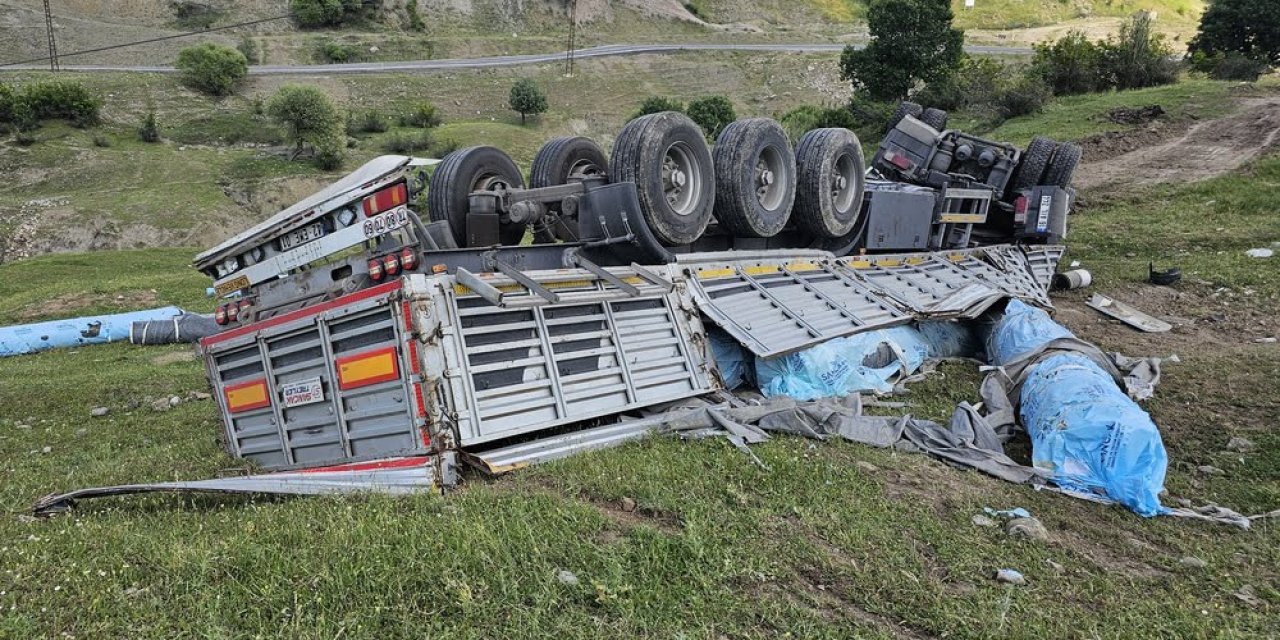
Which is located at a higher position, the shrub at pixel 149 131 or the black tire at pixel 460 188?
the shrub at pixel 149 131

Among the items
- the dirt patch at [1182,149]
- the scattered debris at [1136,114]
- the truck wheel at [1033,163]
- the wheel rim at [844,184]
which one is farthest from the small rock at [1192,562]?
the scattered debris at [1136,114]

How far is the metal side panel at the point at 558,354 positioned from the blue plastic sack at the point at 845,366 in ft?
1.92

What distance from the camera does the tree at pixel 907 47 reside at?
26906 millimetres

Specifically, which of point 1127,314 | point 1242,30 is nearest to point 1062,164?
point 1127,314

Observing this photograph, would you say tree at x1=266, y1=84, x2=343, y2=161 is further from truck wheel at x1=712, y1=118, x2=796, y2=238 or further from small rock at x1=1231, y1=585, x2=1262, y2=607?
small rock at x1=1231, y1=585, x2=1262, y2=607

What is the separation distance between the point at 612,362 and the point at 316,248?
205cm

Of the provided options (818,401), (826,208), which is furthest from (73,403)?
(826,208)

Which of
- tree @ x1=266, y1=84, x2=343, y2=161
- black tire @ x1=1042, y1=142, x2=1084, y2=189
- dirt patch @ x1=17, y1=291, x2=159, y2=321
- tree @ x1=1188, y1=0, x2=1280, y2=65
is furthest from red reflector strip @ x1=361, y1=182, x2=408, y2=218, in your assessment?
tree @ x1=1188, y1=0, x2=1280, y2=65

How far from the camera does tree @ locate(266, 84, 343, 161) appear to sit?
26.8m

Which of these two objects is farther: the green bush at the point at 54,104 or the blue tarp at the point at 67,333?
the green bush at the point at 54,104

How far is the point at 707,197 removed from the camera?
19.5ft

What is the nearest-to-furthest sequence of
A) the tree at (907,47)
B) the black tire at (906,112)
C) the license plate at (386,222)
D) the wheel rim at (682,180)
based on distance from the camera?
the license plate at (386,222)
the wheel rim at (682,180)
the black tire at (906,112)
the tree at (907,47)

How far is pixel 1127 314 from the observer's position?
8578mm

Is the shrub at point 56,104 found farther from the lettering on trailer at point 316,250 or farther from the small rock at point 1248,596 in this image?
the small rock at point 1248,596
